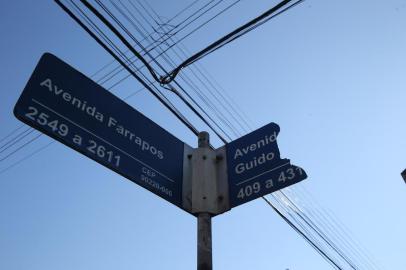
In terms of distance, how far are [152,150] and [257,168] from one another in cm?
91

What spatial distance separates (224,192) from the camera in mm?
2887

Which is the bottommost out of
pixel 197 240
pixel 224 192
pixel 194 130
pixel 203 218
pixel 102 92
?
pixel 197 240

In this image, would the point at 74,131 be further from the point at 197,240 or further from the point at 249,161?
the point at 249,161

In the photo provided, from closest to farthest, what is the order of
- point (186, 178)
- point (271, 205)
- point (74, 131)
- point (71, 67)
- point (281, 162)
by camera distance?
point (74, 131) < point (71, 67) < point (281, 162) < point (186, 178) < point (271, 205)

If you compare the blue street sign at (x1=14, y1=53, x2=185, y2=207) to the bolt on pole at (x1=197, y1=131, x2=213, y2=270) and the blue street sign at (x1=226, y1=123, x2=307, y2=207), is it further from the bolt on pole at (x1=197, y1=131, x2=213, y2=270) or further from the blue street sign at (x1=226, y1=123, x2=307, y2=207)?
the blue street sign at (x1=226, y1=123, x2=307, y2=207)

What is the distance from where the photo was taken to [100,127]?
8.47 ft

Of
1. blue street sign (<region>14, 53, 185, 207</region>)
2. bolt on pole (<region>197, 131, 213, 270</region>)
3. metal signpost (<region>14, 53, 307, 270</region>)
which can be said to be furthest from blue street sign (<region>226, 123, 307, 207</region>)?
blue street sign (<region>14, 53, 185, 207</region>)

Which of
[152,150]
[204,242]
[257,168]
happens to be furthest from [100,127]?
[257,168]

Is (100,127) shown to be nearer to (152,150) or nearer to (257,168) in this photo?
(152,150)

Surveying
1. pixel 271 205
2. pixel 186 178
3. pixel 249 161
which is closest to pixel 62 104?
pixel 186 178

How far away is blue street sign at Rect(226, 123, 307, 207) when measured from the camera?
2.72 metres

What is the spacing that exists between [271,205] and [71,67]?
4.04 meters

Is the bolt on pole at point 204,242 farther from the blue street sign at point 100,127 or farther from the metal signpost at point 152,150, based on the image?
the blue street sign at point 100,127

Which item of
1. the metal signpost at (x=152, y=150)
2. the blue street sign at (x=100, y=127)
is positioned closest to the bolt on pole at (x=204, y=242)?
→ the metal signpost at (x=152, y=150)
